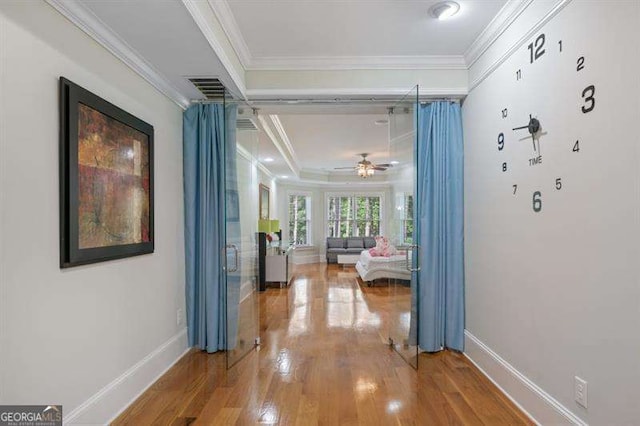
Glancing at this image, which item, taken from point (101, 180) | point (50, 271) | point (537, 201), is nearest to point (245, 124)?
point (101, 180)

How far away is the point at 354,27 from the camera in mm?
2752

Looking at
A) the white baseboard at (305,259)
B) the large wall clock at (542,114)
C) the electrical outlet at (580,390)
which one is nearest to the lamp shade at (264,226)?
the white baseboard at (305,259)

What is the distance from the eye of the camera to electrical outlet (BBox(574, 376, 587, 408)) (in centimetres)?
181

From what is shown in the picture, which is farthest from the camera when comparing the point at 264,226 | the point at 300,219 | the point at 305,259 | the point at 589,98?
the point at 300,219

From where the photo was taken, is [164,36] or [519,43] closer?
[164,36]

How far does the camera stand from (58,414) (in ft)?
5.96

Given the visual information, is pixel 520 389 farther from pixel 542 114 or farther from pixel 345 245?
pixel 345 245

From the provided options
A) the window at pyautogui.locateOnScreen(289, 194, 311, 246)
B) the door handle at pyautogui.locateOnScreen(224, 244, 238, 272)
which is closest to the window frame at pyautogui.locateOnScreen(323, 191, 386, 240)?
the window at pyautogui.locateOnScreen(289, 194, 311, 246)

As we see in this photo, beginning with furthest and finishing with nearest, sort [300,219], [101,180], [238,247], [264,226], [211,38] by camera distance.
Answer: [300,219], [264,226], [238,247], [211,38], [101,180]

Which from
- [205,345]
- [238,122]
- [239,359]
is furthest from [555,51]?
[205,345]

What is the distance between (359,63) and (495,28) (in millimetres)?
1202

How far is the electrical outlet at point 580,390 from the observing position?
1808 mm

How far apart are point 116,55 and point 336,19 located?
1.64m

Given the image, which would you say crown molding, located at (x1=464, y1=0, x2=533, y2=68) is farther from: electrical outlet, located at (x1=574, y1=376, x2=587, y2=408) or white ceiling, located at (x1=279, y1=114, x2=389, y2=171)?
electrical outlet, located at (x1=574, y1=376, x2=587, y2=408)
